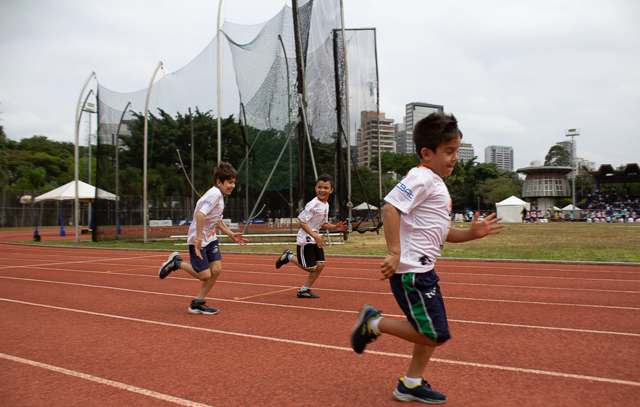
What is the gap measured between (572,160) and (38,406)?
12117 centimetres

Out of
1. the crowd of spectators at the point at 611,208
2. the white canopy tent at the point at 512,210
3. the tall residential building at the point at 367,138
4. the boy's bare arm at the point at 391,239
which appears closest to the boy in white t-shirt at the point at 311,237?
the boy's bare arm at the point at 391,239

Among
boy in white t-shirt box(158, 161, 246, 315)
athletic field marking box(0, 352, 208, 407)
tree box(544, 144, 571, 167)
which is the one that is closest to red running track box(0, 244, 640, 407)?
athletic field marking box(0, 352, 208, 407)

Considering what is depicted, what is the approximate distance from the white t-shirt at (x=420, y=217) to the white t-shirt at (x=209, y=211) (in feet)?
11.1

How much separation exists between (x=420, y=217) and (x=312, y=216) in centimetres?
426

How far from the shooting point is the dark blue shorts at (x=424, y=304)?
10.1 ft

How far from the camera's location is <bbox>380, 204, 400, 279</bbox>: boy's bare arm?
2992 millimetres

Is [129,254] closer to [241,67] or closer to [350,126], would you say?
[241,67]

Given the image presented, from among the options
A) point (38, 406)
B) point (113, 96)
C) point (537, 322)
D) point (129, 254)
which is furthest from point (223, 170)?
point (113, 96)

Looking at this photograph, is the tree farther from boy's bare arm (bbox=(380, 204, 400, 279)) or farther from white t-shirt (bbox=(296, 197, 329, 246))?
boy's bare arm (bbox=(380, 204, 400, 279))

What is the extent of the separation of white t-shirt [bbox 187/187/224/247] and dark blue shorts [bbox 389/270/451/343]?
3472 millimetres

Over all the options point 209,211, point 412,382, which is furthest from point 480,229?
point 209,211

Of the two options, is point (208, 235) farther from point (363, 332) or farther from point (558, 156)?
point (558, 156)

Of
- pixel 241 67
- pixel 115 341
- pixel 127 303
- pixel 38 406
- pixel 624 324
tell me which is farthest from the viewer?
pixel 241 67

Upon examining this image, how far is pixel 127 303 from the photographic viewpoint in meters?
Result: 7.28
